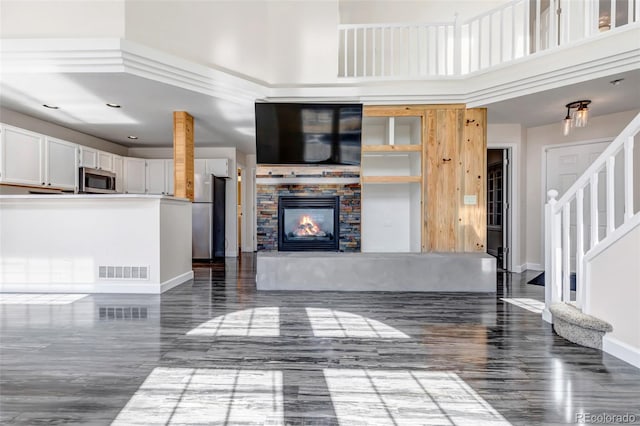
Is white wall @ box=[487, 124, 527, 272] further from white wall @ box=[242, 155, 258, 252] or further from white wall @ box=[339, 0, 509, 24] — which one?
white wall @ box=[242, 155, 258, 252]

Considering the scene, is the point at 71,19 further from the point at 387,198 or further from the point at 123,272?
the point at 387,198

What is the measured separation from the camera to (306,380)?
185cm

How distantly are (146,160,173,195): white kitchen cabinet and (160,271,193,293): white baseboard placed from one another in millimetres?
2497

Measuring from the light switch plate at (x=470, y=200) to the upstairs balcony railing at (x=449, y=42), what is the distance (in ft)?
5.39

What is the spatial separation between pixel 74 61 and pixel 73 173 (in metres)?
2.52

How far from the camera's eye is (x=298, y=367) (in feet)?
6.58

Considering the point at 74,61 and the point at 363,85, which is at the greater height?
the point at 363,85

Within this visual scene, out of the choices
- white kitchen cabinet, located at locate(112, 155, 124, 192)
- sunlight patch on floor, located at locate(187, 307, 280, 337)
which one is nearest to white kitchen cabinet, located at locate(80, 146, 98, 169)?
white kitchen cabinet, located at locate(112, 155, 124, 192)

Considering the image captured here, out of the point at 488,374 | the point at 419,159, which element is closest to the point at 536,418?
the point at 488,374

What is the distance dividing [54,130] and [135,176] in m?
1.48

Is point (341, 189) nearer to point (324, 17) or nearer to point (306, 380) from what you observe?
point (324, 17)

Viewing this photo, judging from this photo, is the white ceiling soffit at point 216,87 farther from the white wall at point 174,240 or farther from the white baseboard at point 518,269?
the white baseboard at point 518,269

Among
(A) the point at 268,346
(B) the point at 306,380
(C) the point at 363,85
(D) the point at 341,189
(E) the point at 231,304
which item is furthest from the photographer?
(D) the point at 341,189

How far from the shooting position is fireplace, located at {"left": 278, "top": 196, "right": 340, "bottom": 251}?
16.4 ft
